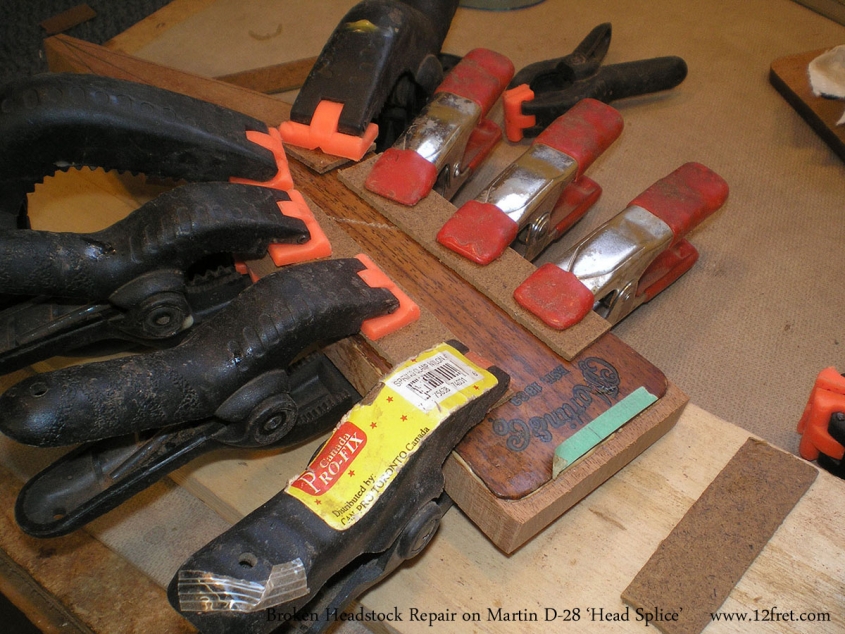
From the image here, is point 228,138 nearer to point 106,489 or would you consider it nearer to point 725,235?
point 106,489

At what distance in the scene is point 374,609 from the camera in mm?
909

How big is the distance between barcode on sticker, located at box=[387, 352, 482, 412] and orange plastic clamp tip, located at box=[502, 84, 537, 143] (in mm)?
727

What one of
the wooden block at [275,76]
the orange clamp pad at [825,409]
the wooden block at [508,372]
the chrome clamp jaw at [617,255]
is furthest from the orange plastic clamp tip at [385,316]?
the wooden block at [275,76]

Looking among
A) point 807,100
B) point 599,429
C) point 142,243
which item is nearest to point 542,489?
point 599,429

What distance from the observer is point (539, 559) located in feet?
3.01

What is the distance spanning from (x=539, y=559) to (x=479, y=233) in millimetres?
447

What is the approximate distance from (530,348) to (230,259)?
18.3 inches

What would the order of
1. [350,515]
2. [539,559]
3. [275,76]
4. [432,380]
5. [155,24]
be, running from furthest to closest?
[155,24] < [275,76] < [539,559] < [432,380] < [350,515]

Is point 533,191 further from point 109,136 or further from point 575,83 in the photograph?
point 109,136

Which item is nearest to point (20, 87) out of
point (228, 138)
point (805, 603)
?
point (228, 138)

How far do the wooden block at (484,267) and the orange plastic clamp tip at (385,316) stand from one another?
112 mm

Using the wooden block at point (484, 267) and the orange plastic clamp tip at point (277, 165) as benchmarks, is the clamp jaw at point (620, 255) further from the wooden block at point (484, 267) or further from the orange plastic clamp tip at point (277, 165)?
the orange plastic clamp tip at point (277, 165)

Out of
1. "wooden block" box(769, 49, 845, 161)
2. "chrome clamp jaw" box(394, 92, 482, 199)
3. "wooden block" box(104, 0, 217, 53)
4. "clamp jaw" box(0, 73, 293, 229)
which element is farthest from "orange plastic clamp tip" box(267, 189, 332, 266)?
"wooden block" box(769, 49, 845, 161)

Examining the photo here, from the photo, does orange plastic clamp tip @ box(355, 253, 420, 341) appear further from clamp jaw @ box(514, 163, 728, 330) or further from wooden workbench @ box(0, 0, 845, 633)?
wooden workbench @ box(0, 0, 845, 633)
